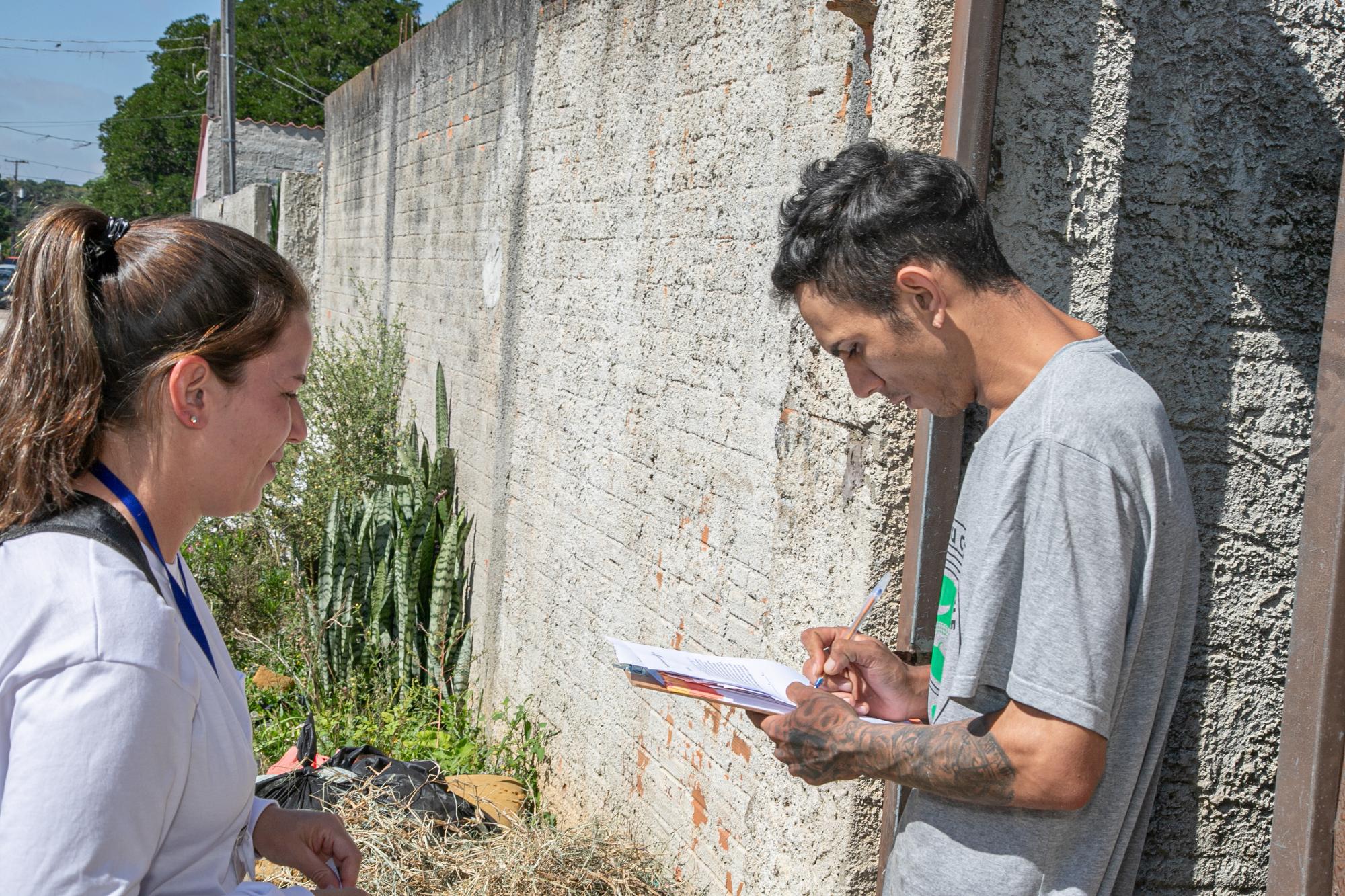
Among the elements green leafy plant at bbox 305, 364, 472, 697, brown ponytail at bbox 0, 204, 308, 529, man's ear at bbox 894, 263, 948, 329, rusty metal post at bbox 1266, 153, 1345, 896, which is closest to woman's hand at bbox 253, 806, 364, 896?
brown ponytail at bbox 0, 204, 308, 529

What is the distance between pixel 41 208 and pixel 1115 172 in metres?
1.87

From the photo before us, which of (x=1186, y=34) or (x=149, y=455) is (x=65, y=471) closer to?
(x=149, y=455)

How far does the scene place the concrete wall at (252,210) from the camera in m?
13.2

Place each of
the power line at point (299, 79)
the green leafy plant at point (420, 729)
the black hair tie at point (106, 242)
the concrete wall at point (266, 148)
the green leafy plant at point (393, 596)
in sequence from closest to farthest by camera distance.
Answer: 1. the black hair tie at point (106, 242)
2. the green leafy plant at point (420, 729)
3. the green leafy plant at point (393, 596)
4. the concrete wall at point (266, 148)
5. the power line at point (299, 79)

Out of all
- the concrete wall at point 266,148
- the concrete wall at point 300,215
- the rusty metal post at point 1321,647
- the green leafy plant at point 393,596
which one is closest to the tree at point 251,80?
the concrete wall at point 266,148

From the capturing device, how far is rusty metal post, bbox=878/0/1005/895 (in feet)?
6.73

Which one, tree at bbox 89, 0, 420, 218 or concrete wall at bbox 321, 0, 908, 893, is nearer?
concrete wall at bbox 321, 0, 908, 893

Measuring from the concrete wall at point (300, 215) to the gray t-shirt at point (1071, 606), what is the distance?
10.9 metres

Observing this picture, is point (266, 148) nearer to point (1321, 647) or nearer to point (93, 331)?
point (93, 331)

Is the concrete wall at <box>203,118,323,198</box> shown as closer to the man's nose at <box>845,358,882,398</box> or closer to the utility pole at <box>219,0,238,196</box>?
the utility pole at <box>219,0,238,196</box>

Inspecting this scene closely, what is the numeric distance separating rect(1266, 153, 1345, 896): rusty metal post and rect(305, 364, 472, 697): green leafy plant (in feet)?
15.1

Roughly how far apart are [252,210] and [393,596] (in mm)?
9295

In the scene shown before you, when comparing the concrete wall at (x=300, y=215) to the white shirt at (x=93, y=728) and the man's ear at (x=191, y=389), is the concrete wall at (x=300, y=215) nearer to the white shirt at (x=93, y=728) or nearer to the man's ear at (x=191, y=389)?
the man's ear at (x=191, y=389)

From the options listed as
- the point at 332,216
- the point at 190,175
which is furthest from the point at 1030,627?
the point at 190,175
